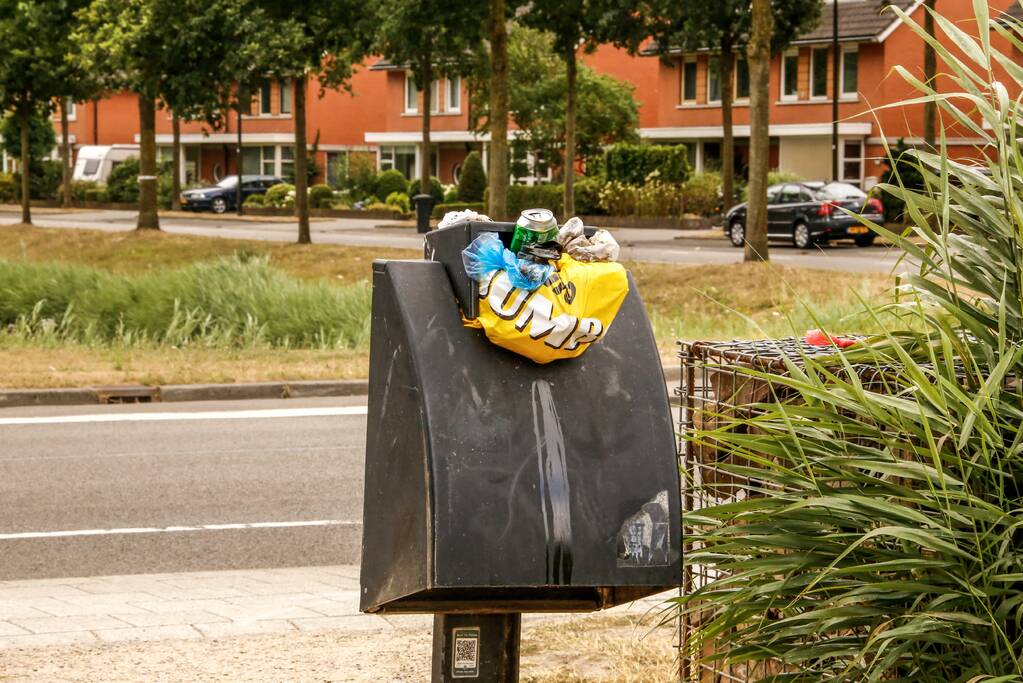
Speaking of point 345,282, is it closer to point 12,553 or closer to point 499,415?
point 12,553

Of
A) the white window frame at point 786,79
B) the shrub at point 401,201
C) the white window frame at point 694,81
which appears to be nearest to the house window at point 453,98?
the shrub at point 401,201

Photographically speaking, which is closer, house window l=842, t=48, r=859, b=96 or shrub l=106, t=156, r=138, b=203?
house window l=842, t=48, r=859, b=96

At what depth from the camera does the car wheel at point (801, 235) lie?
3406 cm

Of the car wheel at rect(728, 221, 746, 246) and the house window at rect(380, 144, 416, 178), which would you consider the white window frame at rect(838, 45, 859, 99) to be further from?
the house window at rect(380, 144, 416, 178)

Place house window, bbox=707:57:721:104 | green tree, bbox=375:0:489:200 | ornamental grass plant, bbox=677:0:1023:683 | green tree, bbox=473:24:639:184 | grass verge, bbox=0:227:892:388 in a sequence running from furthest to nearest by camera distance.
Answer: house window, bbox=707:57:721:104 → green tree, bbox=473:24:639:184 → green tree, bbox=375:0:489:200 → grass verge, bbox=0:227:892:388 → ornamental grass plant, bbox=677:0:1023:683

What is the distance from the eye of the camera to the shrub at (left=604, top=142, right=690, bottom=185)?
4591 cm

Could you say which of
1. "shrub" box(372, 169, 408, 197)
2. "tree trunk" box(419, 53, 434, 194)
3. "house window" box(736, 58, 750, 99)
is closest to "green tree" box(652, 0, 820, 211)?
"tree trunk" box(419, 53, 434, 194)

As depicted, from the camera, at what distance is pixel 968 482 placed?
3.03m

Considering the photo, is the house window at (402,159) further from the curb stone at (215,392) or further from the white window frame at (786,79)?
the curb stone at (215,392)

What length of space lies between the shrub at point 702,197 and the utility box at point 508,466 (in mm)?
40487

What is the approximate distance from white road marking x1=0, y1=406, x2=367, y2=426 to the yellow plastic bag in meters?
9.63

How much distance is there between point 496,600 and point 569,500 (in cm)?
28

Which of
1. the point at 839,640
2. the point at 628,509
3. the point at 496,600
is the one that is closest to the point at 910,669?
the point at 839,640

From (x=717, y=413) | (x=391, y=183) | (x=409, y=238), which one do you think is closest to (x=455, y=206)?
(x=409, y=238)
